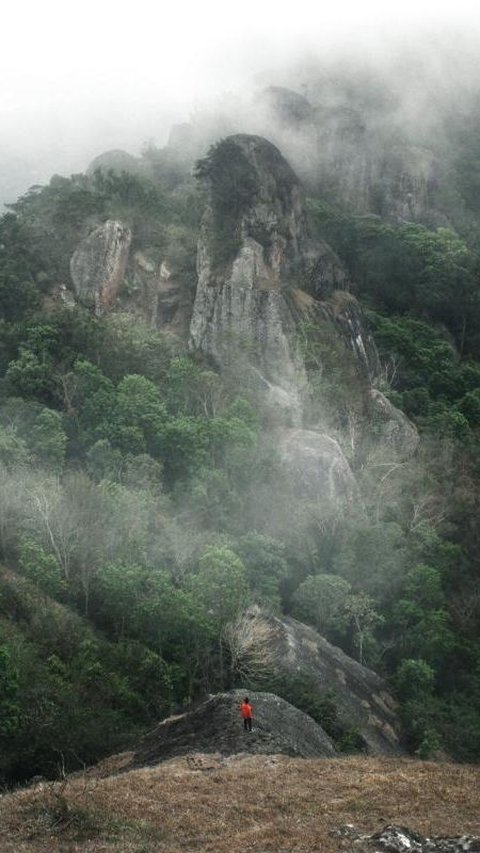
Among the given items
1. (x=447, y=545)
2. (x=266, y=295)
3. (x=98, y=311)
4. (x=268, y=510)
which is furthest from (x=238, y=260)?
(x=447, y=545)

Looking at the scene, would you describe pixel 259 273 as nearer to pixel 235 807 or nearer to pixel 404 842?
pixel 235 807

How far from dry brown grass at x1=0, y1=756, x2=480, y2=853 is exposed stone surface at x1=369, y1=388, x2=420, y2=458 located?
107 feet

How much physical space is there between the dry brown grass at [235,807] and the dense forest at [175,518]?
11.4 ft

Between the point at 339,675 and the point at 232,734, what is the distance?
12.5 m

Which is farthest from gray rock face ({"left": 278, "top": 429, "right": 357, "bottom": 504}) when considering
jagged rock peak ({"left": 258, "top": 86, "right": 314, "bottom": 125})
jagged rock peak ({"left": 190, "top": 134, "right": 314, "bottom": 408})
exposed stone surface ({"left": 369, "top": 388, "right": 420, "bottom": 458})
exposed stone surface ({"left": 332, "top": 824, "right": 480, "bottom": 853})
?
jagged rock peak ({"left": 258, "top": 86, "right": 314, "bottom": 125})

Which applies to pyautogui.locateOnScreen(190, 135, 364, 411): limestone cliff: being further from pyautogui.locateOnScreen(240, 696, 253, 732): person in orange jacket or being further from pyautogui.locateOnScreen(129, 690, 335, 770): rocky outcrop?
pyautogui.locateOnScreen(240, 696, 253, 732): person in orange jacket

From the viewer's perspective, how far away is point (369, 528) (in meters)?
42.5

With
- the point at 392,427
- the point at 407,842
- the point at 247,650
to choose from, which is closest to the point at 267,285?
the point at 392,427

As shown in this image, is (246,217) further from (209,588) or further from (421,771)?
(421,771)

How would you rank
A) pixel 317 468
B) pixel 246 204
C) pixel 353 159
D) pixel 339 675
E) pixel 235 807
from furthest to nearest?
pixel 353 159 → pixel 246 204 → pixel 317 468 → pixel 339 675 → pixel 235 807

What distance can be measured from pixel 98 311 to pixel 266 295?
11.4 metres

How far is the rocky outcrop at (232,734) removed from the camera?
22656mm

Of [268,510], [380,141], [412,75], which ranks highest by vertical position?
[412,75]

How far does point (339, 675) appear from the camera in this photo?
34.7 m
